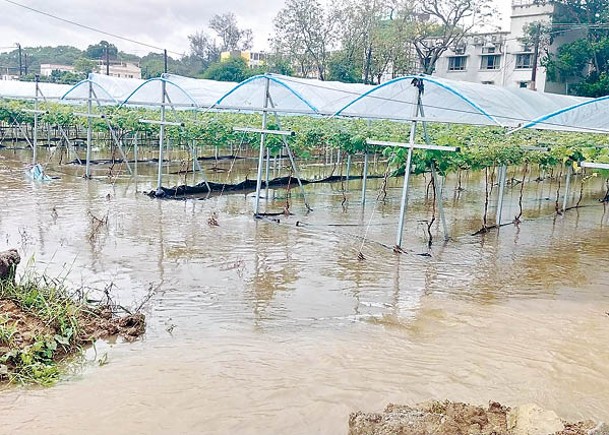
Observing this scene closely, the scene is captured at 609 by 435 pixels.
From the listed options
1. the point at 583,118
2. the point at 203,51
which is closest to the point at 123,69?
the point at 203,51

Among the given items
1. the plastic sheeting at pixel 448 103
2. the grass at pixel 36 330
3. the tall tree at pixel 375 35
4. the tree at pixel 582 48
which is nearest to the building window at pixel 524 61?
the tree at pixel 582 48

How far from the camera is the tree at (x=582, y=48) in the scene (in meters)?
39.5

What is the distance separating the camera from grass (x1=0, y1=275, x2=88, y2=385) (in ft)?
18.7

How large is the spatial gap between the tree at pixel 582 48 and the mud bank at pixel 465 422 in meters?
38.2

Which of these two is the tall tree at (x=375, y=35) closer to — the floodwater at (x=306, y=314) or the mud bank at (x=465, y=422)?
the floodwater at (x=306, y=314)

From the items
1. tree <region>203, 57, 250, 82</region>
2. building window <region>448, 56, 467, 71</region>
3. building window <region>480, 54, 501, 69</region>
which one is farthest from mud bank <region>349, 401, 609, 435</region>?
building window <region>448, 56, 467, 71</region>

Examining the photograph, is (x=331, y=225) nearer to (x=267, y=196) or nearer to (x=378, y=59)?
(x=267, y=196)

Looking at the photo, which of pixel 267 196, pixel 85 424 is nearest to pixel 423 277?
pixel 85 424

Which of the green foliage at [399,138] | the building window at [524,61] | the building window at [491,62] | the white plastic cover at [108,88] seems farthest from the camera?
the building window at [491,62]

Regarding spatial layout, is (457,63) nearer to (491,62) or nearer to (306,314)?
(491,62)

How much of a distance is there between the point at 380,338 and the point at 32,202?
394 inches

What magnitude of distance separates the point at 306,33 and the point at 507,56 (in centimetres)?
1689

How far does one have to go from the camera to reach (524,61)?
46.9 meters

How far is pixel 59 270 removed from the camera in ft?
29.2
